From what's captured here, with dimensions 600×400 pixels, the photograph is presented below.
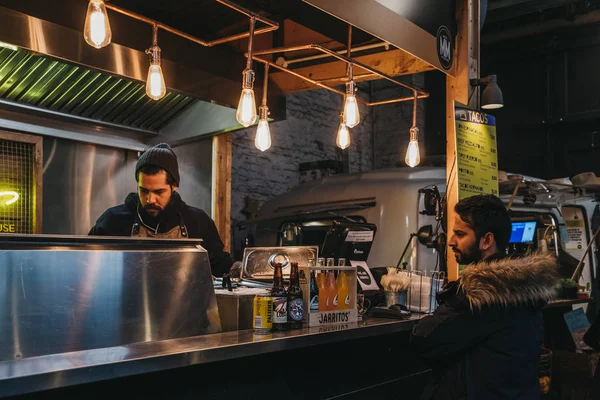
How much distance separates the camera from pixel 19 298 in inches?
83.0

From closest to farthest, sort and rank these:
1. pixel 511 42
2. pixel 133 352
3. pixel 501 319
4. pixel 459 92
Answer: pixel 133 352 < pixel 501 319 < pixel 459 92 < pixel 511 42

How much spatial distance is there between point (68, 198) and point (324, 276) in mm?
2658

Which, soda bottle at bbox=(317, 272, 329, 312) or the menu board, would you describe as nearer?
soda bottle at bbox=(317, 272, 329, 312)

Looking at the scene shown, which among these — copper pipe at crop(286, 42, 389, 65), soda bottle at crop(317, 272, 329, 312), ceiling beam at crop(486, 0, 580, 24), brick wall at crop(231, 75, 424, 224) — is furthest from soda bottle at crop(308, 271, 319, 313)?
ceiling beam at crop(486, 0, 580, 24)

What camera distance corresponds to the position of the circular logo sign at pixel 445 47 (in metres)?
3.97

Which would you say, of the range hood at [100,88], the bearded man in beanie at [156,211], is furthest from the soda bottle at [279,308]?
the range hood at [100,88]

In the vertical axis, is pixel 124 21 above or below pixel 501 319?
above

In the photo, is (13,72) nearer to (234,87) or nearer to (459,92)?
(234,87)

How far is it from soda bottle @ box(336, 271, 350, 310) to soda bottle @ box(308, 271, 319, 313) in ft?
0.65

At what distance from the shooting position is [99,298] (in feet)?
7.52

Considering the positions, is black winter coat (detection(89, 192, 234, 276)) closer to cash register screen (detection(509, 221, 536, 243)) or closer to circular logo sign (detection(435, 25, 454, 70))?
circular logo sign (detection(435, 25, 454, 70))

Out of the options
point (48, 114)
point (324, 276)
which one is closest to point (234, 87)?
point (48, 114)

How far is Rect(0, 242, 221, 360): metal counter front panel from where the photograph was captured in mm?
2105

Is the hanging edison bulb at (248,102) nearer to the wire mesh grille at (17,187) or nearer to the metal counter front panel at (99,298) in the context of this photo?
the metal counter front panel at (99,298)
